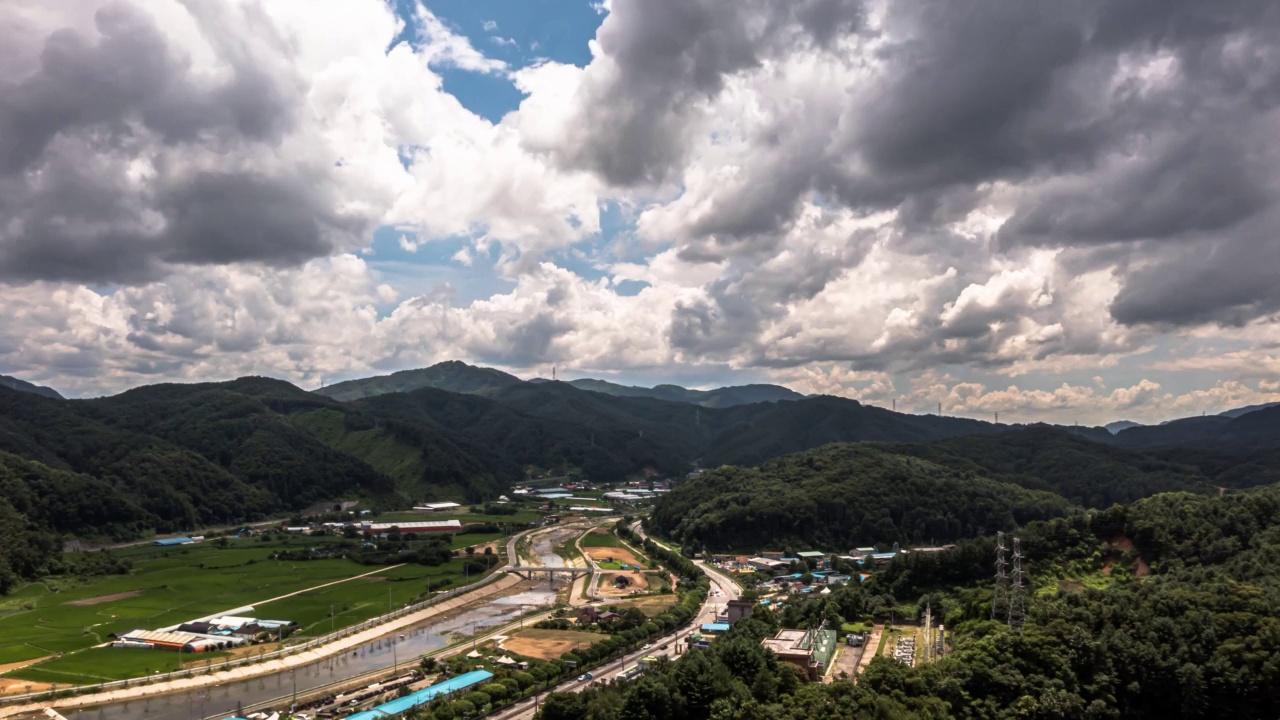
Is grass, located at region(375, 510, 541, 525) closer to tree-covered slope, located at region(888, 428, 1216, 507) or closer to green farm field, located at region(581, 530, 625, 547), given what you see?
green farm field, located at region(581, 530, 625, 547)

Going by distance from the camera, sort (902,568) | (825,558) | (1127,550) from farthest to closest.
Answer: (825,558) < (902,568) < (1127,550)

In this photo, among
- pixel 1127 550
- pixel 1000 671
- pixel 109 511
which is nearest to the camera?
pixel 1000 671

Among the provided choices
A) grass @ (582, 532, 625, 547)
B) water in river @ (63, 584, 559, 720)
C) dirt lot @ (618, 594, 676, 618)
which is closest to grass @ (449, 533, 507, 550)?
grass @ (582, 532, 625, 547)

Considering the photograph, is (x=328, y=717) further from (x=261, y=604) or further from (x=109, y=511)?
(x=109, y=511)

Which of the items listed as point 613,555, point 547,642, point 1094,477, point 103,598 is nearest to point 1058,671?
point 547,642

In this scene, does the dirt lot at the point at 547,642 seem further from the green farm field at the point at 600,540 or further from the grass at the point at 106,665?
the green farm field at the point at 600,540

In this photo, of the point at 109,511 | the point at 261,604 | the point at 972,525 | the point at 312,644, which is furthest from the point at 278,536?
the point at 972,525

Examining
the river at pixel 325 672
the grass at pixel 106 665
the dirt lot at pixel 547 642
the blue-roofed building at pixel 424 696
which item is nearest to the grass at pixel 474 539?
the river at pixel 325 672
